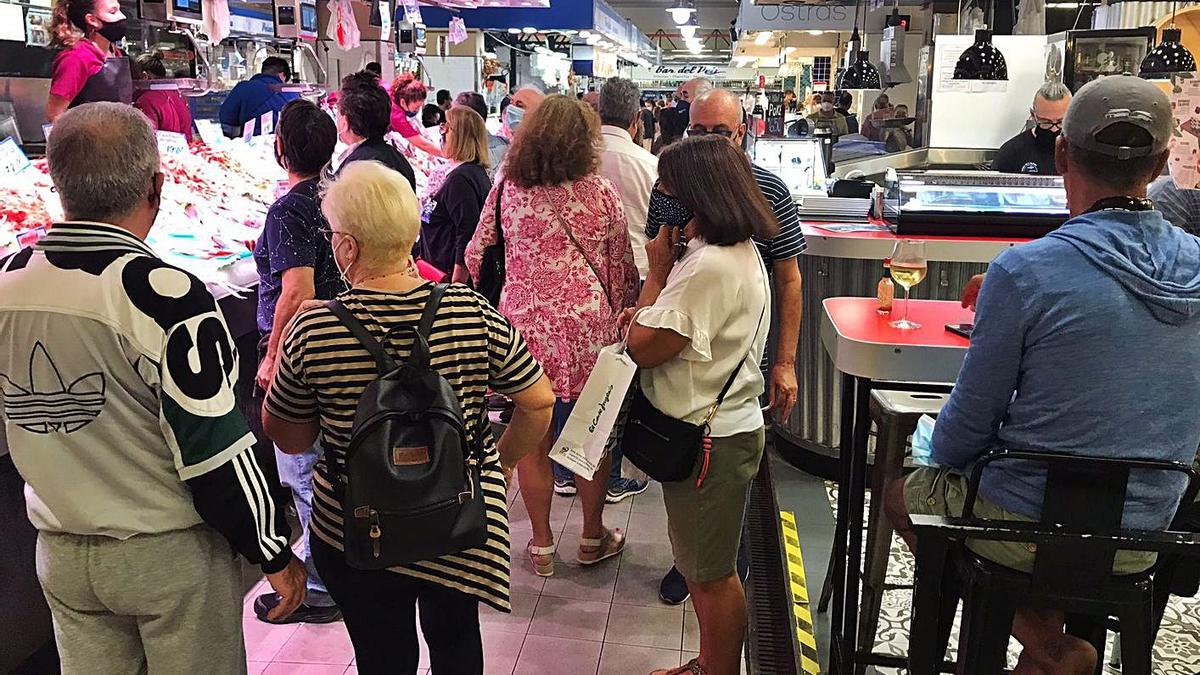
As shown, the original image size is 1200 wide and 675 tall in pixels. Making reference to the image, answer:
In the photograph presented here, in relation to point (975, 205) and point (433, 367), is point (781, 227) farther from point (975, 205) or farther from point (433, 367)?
point (433, 367)

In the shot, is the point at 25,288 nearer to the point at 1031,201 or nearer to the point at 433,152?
the point at 1031,201

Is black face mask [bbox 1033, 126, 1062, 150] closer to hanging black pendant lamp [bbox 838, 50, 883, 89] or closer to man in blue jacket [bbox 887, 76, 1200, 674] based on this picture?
hanging black pendant lamp [bbox 838, 50, 883, 89]

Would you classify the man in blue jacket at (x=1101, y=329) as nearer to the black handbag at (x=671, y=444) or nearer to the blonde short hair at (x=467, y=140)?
the black handbag at (x=671, y=444)

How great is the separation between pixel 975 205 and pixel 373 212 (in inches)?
120

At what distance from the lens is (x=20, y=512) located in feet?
8.71

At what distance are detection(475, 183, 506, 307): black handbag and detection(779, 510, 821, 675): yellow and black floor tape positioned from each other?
4.84 ft

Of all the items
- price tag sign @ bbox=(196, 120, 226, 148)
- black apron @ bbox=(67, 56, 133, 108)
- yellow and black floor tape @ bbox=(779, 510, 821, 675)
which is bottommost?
yellow and black floor tape @ bbox=(779, 510, 821, 675)

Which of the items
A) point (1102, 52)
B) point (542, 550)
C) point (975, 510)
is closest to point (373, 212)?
point (975, 510)

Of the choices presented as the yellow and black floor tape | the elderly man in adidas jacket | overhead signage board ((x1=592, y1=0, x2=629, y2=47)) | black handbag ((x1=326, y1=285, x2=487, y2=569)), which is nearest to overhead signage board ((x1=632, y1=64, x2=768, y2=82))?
overhead signage board ((x1=592, y1=0, x2=629, y2=47))

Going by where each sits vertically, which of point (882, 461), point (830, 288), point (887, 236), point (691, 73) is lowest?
point (882, 461)

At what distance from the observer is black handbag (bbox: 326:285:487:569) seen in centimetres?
190

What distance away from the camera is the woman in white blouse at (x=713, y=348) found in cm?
251

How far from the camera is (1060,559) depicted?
1.81 m

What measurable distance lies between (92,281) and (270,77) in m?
4.56
